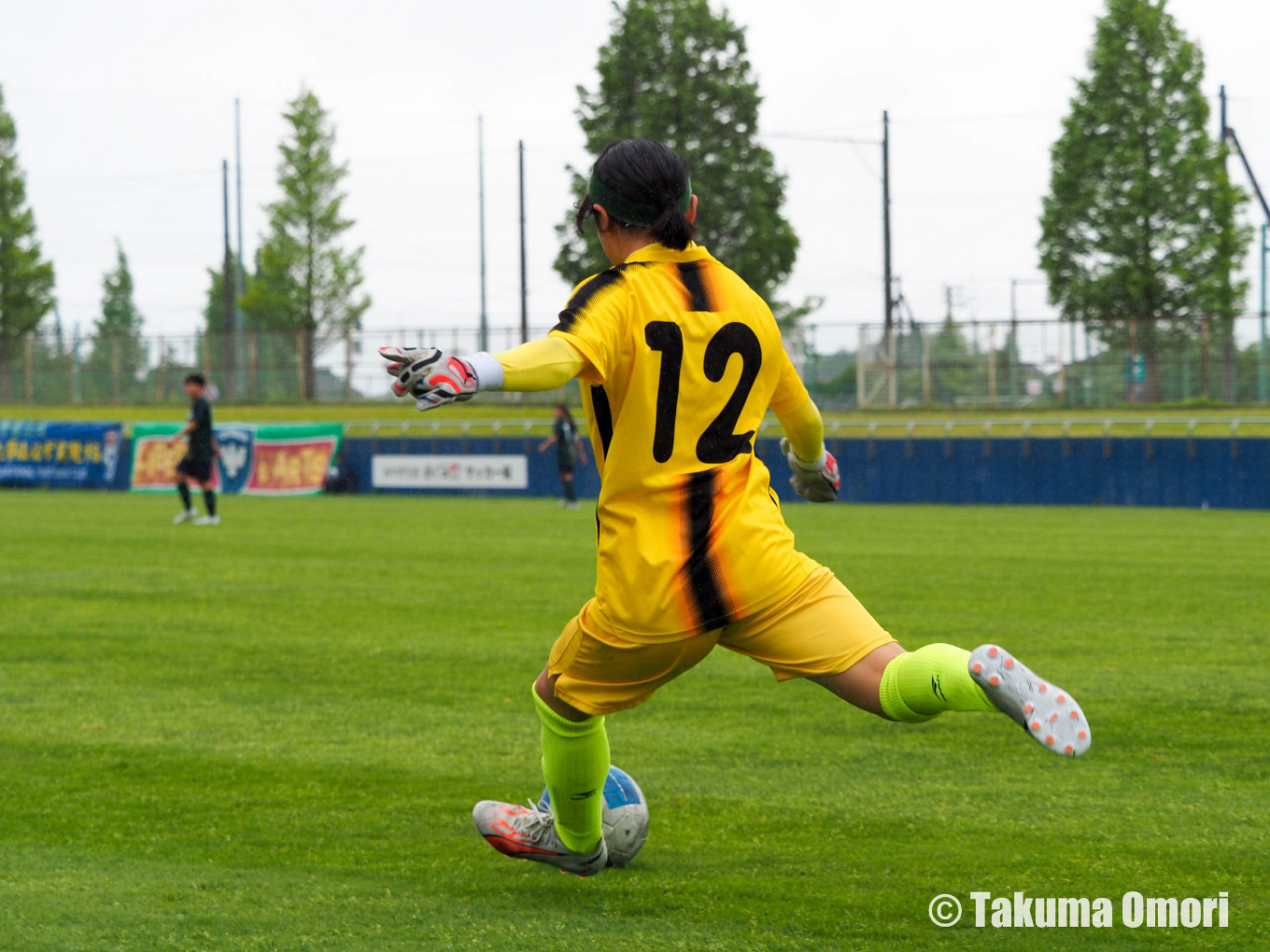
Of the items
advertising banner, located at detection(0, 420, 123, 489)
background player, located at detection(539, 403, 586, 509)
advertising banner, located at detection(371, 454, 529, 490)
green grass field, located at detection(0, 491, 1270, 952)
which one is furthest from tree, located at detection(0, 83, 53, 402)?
green grass field, located at detection(0, 491, 1270, 952)

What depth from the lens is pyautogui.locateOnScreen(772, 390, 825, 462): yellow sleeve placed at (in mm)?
4227

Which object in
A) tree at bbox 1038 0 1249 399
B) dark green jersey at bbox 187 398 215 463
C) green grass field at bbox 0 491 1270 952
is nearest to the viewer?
green grass field at bbox 0 491 1270 952

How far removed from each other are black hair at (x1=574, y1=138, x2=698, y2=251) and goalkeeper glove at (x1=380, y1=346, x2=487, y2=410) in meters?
0.68

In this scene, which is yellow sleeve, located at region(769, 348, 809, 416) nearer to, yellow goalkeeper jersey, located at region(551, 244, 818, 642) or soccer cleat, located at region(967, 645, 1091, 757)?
yellow goalkeeper jersey, located at region(551, 244, 818, 642)

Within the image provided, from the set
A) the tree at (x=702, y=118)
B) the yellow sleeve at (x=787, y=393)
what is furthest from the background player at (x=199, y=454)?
the tree at (x=702, y=118)

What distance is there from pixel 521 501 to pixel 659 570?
24440mm

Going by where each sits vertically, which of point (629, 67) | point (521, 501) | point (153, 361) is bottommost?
point (521, 501)

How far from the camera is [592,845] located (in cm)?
435

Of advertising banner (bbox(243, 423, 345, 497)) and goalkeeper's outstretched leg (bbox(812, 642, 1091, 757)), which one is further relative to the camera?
advertising banner (bbox(243, 423, 345, 497))

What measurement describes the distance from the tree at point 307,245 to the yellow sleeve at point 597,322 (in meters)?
50.8

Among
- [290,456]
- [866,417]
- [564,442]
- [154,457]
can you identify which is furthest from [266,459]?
[866,417]

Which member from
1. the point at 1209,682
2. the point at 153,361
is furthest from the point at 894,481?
the point at 153,361

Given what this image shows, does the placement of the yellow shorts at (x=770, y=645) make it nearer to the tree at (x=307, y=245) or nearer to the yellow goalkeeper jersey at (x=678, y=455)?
the yellow goalkeeper jersey at (x=678, y=455)

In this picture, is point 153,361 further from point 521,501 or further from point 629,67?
point 521,501
